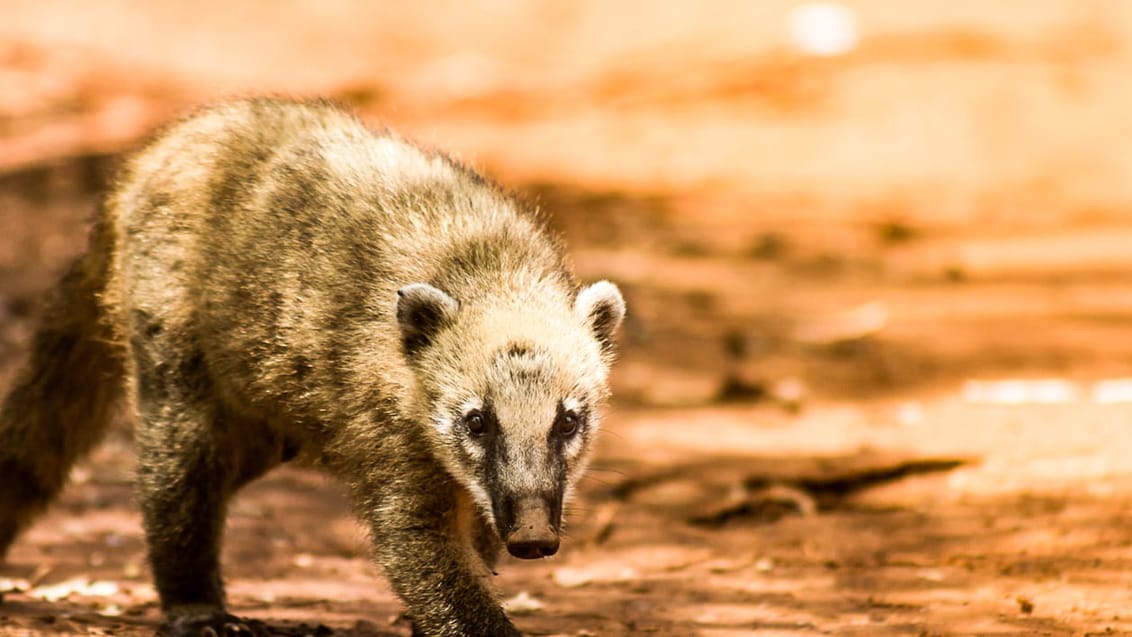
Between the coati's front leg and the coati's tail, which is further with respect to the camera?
the coati's tail

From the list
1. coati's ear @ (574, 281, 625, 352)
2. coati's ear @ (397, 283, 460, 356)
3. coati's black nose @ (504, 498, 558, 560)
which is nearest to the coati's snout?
coati's black nose @ (504, 498, 558, 560)

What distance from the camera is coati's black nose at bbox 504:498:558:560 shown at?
4.86 meters

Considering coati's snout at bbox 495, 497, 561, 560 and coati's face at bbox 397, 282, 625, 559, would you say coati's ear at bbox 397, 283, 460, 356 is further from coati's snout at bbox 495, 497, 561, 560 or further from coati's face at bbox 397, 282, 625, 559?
coati's snout at bbox 495, 497, 561, 560

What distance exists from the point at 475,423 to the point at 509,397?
0.53 ft

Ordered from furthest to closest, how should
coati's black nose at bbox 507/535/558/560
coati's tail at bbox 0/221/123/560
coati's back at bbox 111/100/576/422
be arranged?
coati's tail at bbox 0/221/123/560, coati's back at bbox 111/100/576/422, coati's black nose at bbox 507/535/558/560

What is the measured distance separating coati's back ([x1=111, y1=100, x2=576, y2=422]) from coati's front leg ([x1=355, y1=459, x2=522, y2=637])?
384mm

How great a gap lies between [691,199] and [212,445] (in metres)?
9.22

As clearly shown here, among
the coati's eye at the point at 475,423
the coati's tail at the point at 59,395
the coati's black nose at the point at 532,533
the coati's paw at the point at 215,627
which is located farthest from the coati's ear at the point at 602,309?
the coati's tail at the point at 59,395

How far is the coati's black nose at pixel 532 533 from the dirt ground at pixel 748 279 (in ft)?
3.99

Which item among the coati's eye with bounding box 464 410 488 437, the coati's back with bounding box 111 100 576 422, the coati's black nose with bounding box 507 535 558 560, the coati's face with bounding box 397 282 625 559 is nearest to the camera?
the coati's black nose with bounding box 507 535 558 560

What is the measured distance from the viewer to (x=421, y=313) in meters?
5.34

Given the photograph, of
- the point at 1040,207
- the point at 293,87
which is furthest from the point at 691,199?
the point at 293,87

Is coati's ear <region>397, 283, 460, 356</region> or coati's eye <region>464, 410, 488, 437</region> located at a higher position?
coati's ear <region>397, 283, 460, 356</region>

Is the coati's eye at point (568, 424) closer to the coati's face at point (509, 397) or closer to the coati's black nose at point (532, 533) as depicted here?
the coati's face at point (509, 397)
